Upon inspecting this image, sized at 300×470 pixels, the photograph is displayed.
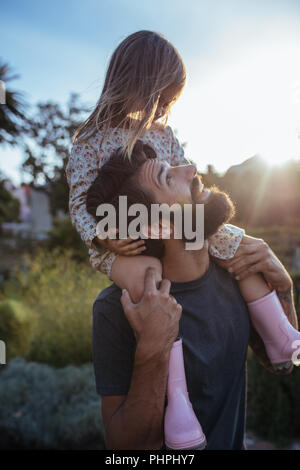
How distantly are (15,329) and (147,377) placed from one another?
414cm

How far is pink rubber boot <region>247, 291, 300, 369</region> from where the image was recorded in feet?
6.09

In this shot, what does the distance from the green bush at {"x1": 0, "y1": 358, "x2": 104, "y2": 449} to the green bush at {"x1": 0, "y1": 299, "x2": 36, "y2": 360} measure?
0.63 m

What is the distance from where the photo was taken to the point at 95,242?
5.67 ft

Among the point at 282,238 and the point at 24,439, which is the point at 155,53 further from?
the point at 282,238

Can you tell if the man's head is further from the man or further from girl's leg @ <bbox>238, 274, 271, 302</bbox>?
girl's leg @ <bbox>238, 274, 271, 302</bbox>

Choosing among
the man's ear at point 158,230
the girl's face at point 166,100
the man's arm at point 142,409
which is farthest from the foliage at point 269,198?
the man's arm at point 142,409

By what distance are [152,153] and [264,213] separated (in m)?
11.9

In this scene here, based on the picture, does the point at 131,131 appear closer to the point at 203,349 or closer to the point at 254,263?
the point at 254,263

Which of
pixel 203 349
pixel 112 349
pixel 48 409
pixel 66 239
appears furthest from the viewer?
pixel 66 239

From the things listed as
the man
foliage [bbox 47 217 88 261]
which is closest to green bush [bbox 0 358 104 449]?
the man

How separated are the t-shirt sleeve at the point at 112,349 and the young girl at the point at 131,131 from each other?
217 millimetres

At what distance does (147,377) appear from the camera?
1403 millimetres

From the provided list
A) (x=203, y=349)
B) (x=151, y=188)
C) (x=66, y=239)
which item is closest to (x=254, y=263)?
(x=203, y=349)
